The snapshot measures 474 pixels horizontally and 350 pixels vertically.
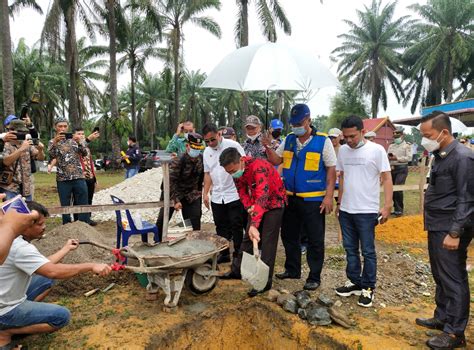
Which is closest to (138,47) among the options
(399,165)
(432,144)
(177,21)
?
(177,21)

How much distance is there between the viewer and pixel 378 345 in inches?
125

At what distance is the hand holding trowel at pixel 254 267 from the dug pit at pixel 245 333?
0.41 m

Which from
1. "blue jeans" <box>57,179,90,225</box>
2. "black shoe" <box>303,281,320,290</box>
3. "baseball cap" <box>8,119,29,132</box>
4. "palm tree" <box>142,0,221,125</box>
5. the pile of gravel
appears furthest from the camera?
"palm tree" <box>142,0,221,125</box>

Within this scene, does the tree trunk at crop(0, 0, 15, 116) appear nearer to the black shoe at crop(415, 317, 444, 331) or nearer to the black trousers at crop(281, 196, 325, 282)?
the black trousers at crop(281, 196, 325, 282)

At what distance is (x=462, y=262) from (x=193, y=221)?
3288mm

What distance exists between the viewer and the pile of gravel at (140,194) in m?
8.81

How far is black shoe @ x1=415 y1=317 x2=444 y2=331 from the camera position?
134 inches

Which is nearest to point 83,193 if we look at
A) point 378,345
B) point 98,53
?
point 378,345

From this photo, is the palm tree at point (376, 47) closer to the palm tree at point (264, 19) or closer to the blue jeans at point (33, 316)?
the palm tree at point (264, 19)

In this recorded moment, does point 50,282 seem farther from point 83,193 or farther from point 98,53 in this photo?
point 98,53

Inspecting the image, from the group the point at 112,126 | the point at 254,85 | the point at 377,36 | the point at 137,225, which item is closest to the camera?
the point at 254,85

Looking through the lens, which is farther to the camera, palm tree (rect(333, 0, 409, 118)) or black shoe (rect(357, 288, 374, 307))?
→ palm tree (rect(333, 0, 409, 118))

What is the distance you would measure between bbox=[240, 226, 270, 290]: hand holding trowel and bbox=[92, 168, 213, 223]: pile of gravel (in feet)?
16.0

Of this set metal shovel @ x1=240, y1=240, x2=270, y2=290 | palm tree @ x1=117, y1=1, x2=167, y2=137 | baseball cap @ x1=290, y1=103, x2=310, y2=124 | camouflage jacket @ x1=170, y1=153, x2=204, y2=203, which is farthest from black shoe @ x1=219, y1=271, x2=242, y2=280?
palm tree @ x1=117, y1=1, x2=167, y2=137
